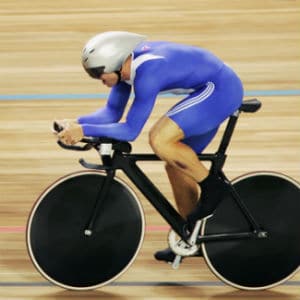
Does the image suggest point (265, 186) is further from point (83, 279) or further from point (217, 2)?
point (217, 2)

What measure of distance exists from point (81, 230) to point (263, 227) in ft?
2.83

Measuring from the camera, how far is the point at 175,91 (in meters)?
4.79

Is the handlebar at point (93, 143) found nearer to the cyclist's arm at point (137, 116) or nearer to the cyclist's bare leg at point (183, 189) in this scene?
the cyclist's arm at point (137, 116)

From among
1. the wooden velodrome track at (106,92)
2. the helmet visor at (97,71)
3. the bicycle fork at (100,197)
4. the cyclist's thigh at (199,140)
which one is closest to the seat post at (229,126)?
the cyclist's thigh at (199,140)

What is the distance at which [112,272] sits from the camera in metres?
5.02

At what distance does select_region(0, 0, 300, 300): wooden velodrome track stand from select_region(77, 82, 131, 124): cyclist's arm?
34.9 inches

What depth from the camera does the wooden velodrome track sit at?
5293 mm

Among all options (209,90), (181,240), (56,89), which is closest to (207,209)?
(181,240)

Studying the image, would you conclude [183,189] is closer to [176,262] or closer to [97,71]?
[176,262]

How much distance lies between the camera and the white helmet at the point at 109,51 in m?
4.57

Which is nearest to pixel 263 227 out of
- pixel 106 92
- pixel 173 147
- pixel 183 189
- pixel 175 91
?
pixel 183 189

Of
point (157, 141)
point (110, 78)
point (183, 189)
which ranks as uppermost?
point (110, 78)

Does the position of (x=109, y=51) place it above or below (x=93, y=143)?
above

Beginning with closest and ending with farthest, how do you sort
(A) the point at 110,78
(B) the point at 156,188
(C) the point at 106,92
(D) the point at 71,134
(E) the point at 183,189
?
(D) the point at 71,134
(A) the point at 110,78
(B) the point at 156,188
(E) the point at 183,189
(C) the point at 106,92
